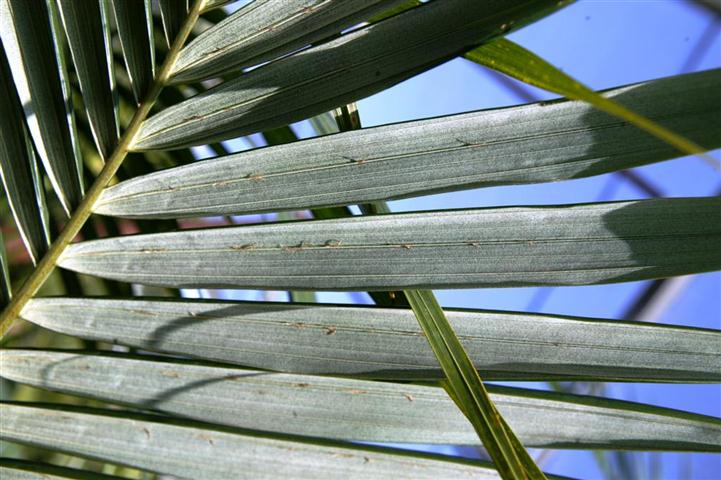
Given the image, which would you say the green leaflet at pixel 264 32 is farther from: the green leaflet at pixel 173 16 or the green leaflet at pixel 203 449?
the green leaflet at pixel 203 449

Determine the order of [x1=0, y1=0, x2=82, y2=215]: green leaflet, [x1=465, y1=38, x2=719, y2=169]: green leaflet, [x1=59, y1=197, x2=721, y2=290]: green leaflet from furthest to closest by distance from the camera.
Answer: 1. [x1=0, y1=0, x2=82, y2=215]: green leaflet
2. [x1=59, y1=197, x2=721, y2=290]: green leaflet
3. [x1=465, y1=38, x2=719, y2=169]: green leaflet

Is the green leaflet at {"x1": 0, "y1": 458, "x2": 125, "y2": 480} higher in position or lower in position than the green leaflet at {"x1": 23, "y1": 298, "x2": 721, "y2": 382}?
lower

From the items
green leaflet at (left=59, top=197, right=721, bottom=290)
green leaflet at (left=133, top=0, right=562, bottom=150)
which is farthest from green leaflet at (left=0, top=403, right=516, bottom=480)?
green leaflet at (left=133, top=0, right=562, bottom=150)

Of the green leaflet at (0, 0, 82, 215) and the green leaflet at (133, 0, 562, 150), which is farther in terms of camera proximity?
the green leaflet at (0, 0, 82, 215)

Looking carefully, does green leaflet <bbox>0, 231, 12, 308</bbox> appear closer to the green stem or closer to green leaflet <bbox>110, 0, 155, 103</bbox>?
the green stem

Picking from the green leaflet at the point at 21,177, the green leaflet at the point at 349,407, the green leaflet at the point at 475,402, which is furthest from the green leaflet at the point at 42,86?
Answer: the green leaflet at the point at 475,402

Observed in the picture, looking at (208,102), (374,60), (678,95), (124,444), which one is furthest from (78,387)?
(678,95)
